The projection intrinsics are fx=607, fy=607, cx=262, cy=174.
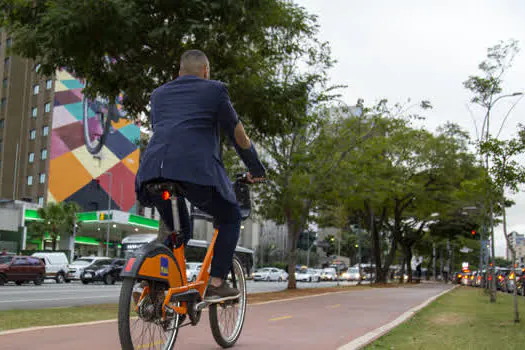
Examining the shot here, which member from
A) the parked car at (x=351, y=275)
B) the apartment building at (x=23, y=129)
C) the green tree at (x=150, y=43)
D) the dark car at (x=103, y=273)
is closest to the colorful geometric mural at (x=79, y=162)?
the apartment building at (x=23, y=129)

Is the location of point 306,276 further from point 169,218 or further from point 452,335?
point 169,218

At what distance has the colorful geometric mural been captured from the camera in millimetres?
59750

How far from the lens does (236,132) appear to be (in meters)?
4.18

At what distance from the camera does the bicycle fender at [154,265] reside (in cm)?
351

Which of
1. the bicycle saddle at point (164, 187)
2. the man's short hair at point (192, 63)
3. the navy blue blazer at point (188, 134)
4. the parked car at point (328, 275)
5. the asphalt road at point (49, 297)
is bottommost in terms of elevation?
the parked car at point (328, 275)

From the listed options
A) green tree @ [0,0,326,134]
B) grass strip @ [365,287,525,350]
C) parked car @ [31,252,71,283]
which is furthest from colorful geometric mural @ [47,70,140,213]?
grass strip @ [365,287,525,350]

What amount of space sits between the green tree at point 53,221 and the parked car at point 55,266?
1477cm

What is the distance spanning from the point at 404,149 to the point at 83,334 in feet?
112

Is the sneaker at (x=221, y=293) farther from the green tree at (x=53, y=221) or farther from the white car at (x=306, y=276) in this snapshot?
the white car at (x=306, y=276)

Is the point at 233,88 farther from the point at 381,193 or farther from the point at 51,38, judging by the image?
the point at 381,193

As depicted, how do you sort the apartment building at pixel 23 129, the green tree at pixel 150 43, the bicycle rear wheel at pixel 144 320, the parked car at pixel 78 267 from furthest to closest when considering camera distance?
the apartment building at pixel 23 129
the parked car at pixel 78 267
the green tree at pixel 150 43
the bicycle rear wheel at pixel 144 320

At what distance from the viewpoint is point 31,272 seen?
28.4 meters

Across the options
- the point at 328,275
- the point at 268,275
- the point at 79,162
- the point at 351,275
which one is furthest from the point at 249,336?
the point at 328,275

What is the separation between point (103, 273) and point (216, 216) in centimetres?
2989
